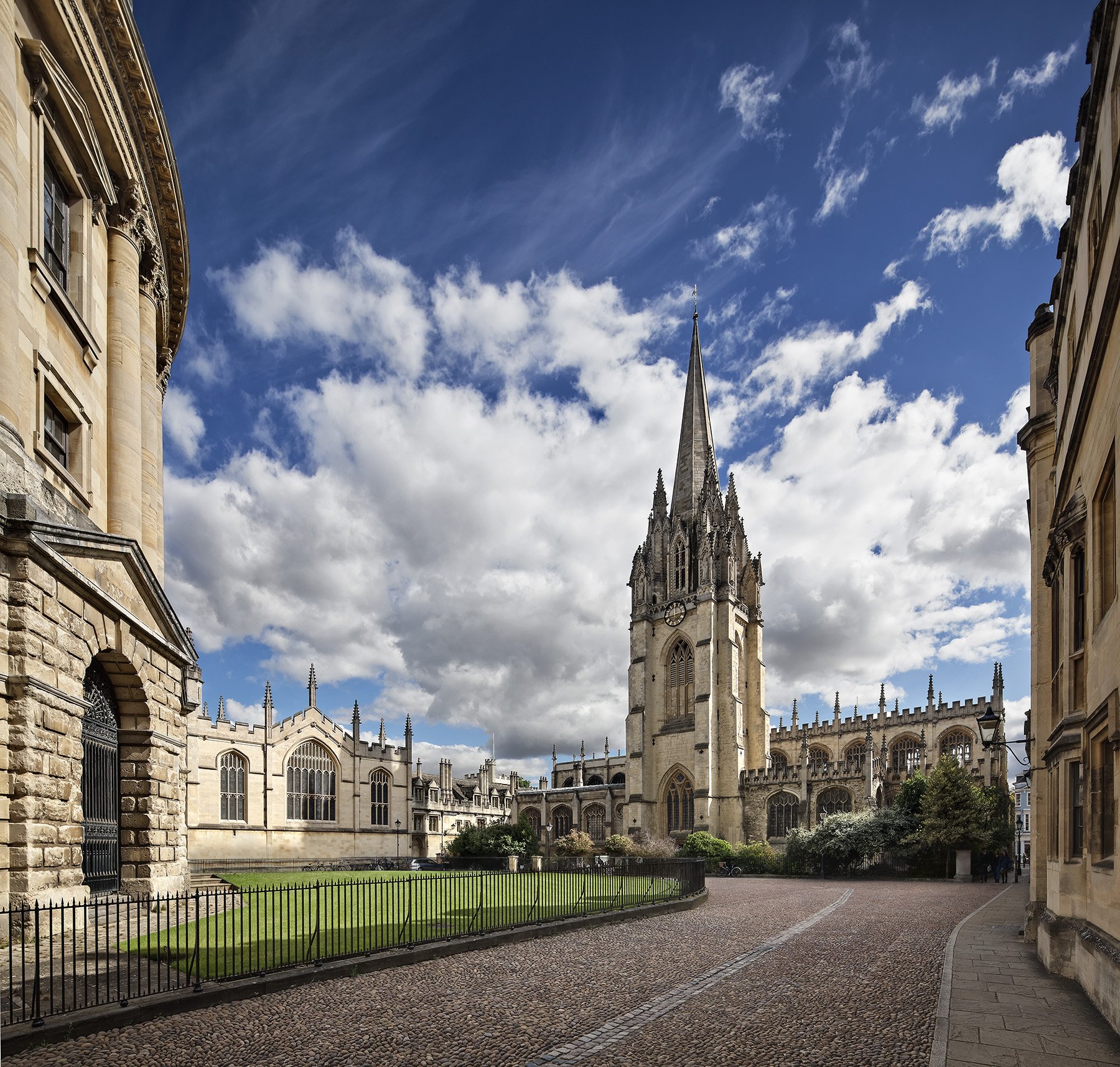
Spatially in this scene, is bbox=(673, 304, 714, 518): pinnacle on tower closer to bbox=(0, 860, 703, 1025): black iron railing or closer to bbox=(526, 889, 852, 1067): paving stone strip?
bbox=(0, 860, 703, 1025): black iron railing

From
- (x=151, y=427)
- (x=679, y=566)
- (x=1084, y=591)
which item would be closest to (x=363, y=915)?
(x=151, y=427)

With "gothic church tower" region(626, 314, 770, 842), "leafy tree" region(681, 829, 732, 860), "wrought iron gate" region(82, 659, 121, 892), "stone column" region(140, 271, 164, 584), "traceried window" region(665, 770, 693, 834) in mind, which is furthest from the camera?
"traceried window" region(665, 770, 693, 834)

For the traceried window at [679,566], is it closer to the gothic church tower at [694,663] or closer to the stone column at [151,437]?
the gothic church tower at [694,663]

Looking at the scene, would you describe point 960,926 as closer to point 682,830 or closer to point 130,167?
point 130,167

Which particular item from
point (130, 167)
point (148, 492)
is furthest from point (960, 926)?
point (130, 167)

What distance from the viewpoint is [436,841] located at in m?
51.8

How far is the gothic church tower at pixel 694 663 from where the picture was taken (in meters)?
52.7

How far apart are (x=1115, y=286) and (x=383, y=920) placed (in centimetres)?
1496

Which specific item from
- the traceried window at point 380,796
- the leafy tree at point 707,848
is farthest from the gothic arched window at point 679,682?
the traceried window at point 380,796

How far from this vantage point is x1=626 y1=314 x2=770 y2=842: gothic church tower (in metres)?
52.7

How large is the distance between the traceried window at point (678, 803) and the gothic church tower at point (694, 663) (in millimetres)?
74

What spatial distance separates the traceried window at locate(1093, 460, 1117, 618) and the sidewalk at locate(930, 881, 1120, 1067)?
14.0 feet

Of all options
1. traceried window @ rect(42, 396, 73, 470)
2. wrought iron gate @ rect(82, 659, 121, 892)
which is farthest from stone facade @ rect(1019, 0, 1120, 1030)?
traceried window @ rect(42, 396, 73, 470)

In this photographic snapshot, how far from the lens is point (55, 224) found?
1407cm
